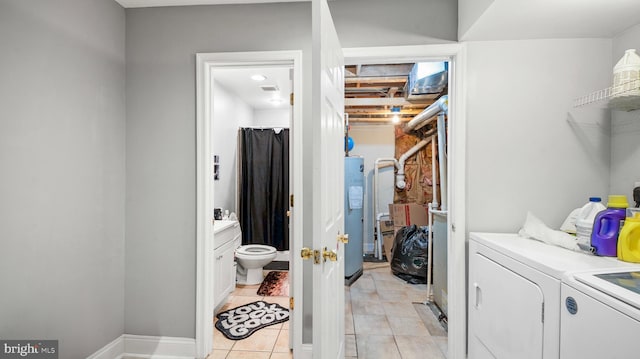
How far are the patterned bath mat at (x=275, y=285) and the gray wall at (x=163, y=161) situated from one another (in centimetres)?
118

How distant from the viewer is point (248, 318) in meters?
2.60

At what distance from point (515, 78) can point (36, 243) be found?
9.54 feet

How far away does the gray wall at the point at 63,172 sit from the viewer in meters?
1.40

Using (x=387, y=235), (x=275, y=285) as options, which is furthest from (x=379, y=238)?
(x=275, y=285)

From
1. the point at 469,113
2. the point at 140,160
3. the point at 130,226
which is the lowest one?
the point at 130,226

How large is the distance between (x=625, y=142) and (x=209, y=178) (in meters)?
2.60

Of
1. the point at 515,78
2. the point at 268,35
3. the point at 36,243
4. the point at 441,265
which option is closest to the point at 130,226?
the point at 36,243

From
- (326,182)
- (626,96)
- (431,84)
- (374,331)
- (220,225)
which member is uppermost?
(431,84)

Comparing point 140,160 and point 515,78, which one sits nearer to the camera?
point 515,78

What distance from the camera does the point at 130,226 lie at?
210 centimetres

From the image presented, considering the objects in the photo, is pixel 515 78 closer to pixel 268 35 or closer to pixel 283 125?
pixel 268 35

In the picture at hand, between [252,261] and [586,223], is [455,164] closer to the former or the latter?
[586,223]

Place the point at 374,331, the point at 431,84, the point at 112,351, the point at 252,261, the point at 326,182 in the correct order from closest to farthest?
the point at 326,182, the point at 112,351, the point at 374,331, the point at 431,84, the point at 252,261

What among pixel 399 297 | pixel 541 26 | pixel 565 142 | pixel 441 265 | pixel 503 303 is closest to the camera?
pixel 503 303
